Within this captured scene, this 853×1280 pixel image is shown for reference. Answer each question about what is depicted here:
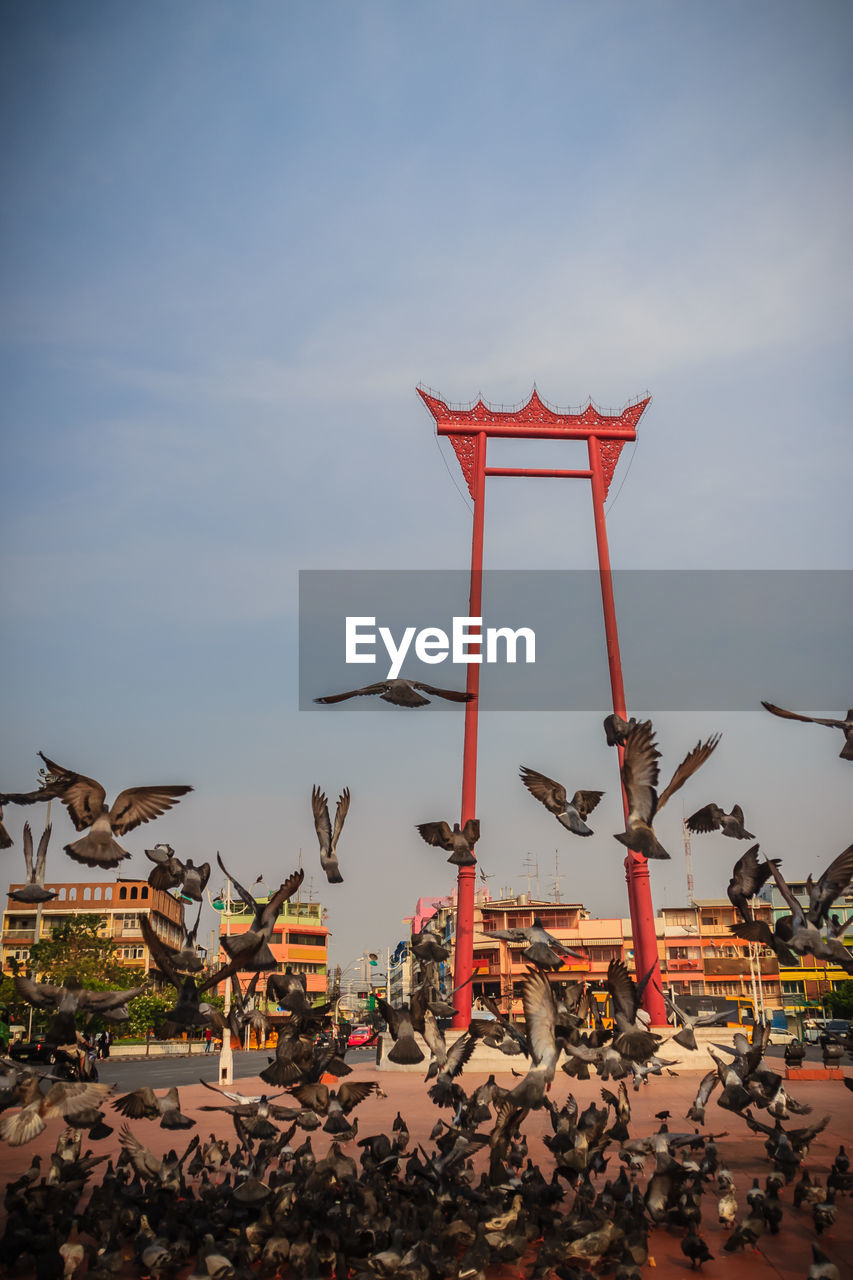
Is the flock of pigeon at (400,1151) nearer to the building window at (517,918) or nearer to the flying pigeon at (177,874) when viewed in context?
the flying pigeon at (177,874)

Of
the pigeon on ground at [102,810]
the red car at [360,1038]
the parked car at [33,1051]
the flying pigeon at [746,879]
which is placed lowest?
the red car at [360,1038]

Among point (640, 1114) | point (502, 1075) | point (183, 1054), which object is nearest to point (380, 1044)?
point (502, 1075)

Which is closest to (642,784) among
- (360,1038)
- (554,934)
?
(360,1038)

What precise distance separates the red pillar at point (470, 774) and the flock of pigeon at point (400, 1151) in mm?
14005

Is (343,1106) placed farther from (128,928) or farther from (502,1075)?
(128,928)

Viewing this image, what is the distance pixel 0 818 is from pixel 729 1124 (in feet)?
35.7

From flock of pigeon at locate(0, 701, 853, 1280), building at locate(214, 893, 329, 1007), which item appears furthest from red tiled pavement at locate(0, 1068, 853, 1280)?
building at locate(214, 893, 329, 1007)

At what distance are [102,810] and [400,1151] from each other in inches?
173

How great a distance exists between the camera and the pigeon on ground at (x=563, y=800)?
12281 mm

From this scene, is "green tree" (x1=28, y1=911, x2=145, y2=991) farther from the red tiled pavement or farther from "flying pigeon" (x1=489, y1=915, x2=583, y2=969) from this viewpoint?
"flying pigeon" (x1=489, y1=915, x2=583, y2=969)

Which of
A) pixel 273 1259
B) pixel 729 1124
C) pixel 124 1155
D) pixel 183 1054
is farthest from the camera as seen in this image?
pixel 183 1054

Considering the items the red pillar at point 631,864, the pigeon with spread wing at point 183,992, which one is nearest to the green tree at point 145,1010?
the red pillar at point 631,864

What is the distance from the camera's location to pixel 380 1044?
93.7ft

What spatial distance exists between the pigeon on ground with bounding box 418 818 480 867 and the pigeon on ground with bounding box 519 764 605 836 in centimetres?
83
